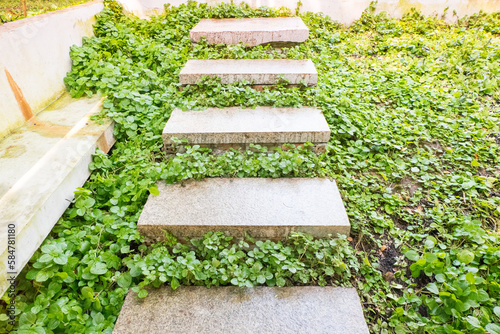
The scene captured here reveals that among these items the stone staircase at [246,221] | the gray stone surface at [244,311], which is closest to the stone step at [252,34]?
the stone staircase at [246,221]

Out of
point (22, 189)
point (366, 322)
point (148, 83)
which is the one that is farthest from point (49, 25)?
point (366, 322)

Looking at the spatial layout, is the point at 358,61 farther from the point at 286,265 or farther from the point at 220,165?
the point at 286,265

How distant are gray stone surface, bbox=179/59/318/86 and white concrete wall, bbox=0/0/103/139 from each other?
1.24m

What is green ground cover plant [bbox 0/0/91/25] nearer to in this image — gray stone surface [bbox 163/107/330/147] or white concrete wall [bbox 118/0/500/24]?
gray stone surface [bbox 163/107/330/147]

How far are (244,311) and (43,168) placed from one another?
5.56ft

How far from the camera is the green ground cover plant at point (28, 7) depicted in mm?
2936

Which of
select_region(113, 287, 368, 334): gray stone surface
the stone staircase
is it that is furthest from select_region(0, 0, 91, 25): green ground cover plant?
select_region(113, 287, 368, 334): gray stone surface

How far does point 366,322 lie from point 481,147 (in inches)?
88.6

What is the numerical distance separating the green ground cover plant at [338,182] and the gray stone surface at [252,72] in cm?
14

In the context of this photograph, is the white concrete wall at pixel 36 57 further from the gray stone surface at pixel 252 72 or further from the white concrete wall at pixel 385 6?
the white concrete wall at pixel 385 6

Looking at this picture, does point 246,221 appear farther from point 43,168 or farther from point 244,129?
point 43,168

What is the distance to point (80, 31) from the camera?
11.6 feet

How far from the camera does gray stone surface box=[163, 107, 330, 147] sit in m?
2.51

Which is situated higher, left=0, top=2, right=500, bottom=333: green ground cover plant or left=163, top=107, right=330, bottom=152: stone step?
left=163, top=107, right=330, bottom=152: stone step
